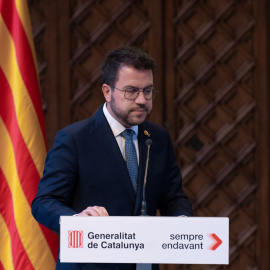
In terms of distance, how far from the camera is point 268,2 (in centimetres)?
380

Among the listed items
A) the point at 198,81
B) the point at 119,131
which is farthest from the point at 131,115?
the point at 198,81

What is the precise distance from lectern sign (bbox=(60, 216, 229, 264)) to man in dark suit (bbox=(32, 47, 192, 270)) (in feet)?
0.91

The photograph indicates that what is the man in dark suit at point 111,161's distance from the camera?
75.7 inches

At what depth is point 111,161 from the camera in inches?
78.1

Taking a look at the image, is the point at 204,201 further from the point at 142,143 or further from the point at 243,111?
the point at 142,143

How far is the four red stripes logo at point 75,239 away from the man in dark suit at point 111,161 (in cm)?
27

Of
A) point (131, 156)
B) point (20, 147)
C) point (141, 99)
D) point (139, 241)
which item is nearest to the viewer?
point (139, 241)

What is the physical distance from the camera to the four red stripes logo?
5.11ft

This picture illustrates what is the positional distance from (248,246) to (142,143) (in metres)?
2.10

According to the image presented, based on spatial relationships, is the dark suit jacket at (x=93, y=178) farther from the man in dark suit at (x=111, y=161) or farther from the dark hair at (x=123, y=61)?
the dark hair at (x=123, y=61)

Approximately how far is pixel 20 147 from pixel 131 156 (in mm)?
1097

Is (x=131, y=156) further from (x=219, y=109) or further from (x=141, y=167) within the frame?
(x=219, y=109)

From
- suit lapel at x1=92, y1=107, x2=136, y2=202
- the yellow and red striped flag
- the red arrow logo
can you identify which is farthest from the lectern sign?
the yellow and red striped flag

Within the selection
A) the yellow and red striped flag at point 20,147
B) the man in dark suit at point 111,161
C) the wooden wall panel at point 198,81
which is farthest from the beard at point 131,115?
the wooden wall panel at point 198,81
